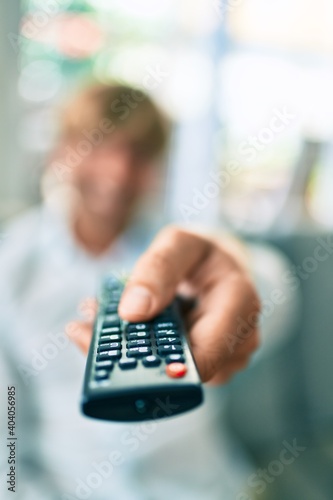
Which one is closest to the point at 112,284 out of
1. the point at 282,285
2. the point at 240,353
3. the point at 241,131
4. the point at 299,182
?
the point at 240,353

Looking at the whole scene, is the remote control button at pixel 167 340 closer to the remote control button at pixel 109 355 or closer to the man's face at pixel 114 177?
the remote control button at pixel 109 355

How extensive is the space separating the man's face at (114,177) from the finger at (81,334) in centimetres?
23

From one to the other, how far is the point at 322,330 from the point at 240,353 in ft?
0.72

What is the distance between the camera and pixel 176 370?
24 centimetres

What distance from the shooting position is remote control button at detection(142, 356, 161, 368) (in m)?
0.25

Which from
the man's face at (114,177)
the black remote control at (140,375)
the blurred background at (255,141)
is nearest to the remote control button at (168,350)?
the black remote control at (140,375)

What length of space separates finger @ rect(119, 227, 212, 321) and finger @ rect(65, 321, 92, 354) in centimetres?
4

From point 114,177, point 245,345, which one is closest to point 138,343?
point 245,345

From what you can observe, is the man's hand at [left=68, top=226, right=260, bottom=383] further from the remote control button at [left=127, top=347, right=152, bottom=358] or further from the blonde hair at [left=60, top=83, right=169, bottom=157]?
the blonde hair at [left=60, top=83, right=169, bottom=157]

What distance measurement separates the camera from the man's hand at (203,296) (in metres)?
0.31

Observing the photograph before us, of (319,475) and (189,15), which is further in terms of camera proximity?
(189,15)

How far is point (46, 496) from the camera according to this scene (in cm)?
37

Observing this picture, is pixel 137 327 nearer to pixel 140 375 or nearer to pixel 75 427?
pixel 140 375

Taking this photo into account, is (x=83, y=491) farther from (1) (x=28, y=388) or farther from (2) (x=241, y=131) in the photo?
(2) (x=241, y=131)
